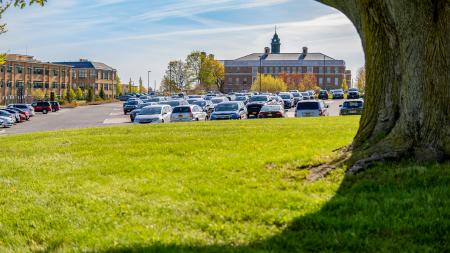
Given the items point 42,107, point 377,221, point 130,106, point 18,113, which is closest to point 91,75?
point 42,107

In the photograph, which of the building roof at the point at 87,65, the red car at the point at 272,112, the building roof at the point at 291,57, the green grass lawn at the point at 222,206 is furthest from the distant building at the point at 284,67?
the green grass lawn at the point at 222,206

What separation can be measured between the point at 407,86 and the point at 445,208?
8.69 ft

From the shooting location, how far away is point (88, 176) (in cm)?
963

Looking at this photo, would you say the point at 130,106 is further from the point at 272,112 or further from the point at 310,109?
the point at 310,109

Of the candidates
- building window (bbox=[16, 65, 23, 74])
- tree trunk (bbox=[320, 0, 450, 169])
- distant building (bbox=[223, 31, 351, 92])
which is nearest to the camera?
tree trunk (bbox=[320, 0, 450, 169])

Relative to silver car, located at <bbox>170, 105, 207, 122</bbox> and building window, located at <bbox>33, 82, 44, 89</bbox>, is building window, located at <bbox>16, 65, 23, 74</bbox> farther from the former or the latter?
silver car, located at <bbox>170, 105, 207, 122</bbox>

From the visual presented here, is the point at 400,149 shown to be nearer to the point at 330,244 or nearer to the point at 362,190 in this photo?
the point at 362,190

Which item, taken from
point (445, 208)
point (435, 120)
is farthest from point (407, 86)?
point (445, 208)

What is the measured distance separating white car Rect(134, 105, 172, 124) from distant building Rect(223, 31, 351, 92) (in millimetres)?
101661

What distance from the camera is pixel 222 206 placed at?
6.95 m

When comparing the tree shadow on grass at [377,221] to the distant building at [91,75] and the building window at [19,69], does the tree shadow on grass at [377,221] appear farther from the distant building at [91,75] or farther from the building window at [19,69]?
the distant building at [91,75]

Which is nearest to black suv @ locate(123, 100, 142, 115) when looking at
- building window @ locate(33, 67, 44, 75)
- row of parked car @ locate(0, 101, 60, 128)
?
row of parked car @ locate(0, 101, 60, 128)

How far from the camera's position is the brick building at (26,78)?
9181 centimetres

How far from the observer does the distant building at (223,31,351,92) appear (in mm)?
138250
